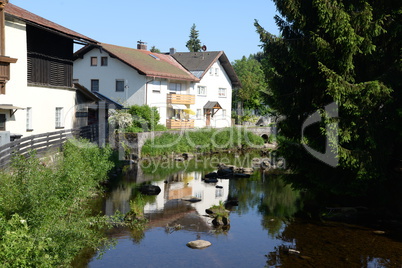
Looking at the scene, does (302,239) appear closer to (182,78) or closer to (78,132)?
(78,132)

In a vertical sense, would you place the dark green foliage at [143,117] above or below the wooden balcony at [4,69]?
below

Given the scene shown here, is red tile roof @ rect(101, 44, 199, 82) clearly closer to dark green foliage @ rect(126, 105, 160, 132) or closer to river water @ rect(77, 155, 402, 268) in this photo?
dark green foliage @ rect(126, 105, 160, 132)

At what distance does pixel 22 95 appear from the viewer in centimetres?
2322

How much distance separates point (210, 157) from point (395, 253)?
24632mm

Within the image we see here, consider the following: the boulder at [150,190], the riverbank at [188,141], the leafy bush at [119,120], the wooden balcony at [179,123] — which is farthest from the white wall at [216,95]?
the boulder at [150,190]

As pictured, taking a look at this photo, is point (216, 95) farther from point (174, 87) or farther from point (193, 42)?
point (193, 42)

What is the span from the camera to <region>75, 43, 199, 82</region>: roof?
137 ft

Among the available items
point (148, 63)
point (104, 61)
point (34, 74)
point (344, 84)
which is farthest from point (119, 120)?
point (344, 84)

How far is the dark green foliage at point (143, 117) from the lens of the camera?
36.9 metres

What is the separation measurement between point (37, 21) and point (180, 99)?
2387 cm

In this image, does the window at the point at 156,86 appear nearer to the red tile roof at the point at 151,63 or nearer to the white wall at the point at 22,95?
the red tile roof at the point at 151,63

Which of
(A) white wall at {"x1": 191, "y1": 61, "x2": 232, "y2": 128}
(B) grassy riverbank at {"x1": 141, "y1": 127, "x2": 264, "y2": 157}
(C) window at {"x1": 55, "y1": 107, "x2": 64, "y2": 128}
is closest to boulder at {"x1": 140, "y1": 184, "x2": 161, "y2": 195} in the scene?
(C) window at {"x1": 55, "y1": 107, "x2": 64, "y2": 128}

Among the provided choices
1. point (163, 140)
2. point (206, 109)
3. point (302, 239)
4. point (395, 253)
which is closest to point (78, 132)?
point (163, 140)

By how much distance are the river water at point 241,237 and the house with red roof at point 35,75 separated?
20.7ft
